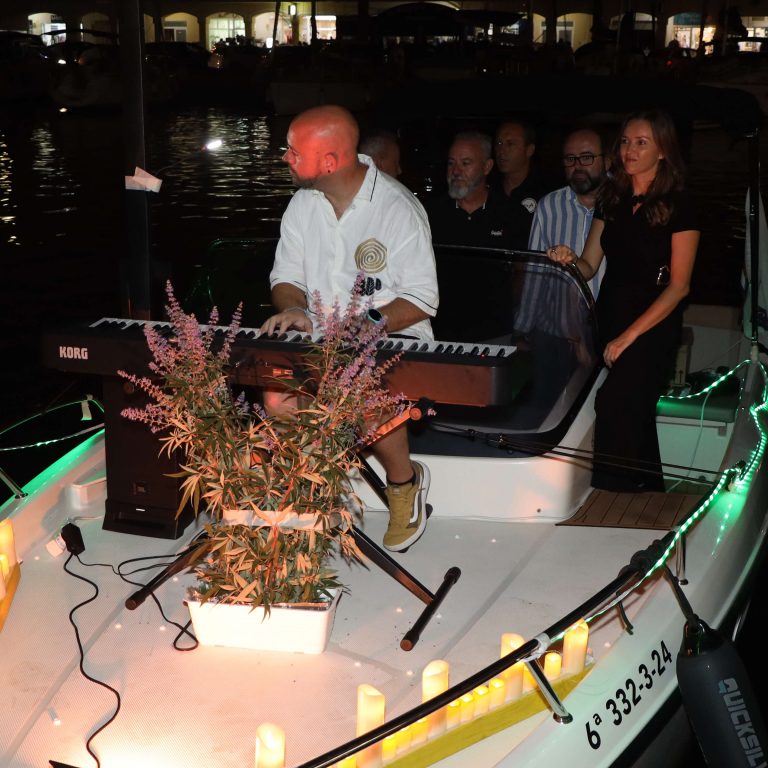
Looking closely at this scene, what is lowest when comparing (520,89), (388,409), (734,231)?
(734,231)

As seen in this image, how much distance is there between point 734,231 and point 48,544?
12119 millimetres

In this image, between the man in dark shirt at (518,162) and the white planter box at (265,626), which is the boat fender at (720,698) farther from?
the man in dark shirt at (518,162)

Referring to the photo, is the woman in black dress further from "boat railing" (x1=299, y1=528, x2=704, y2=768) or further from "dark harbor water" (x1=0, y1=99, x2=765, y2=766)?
"boat railing" (x1=299, y1=528, x2=704, y2=768)

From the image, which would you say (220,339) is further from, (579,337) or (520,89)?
(520,89)

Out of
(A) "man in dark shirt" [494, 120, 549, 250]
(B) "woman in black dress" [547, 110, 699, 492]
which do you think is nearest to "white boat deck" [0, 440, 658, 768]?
(B) "woman in black dress" [547, 110, 699, 492]

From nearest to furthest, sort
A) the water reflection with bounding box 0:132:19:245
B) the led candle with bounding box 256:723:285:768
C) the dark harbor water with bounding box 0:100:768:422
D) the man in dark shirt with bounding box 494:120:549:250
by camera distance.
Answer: the led candle with bounding box 256:723:285:768 < the man in dark shirt with bounding box 494:120:549:250 < the dark harbor water with bounding box 0:100:768:422 < the water reflection with bounding box 0:132:19:245

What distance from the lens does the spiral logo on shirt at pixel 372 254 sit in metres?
3.65

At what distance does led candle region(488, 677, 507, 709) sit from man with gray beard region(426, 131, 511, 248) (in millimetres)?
2867

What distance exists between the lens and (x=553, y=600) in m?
3.27

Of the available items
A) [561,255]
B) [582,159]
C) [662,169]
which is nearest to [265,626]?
[561,255]

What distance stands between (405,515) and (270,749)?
1409 millimetres

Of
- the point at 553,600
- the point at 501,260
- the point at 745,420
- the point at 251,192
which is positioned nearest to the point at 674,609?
the point at 553,600

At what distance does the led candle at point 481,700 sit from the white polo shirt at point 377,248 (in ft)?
4.64

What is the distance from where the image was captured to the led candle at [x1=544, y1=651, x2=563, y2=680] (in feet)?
8.91
